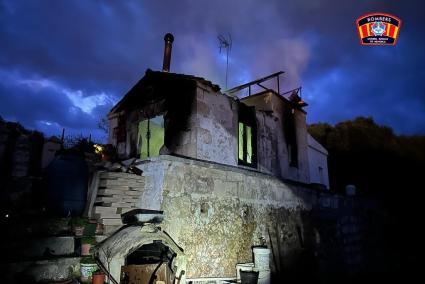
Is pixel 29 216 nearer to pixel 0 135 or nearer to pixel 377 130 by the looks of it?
pixel 0 135

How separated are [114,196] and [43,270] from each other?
1980 millimetres

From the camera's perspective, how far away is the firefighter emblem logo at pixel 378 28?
530 inches

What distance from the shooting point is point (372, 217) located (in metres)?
15.0

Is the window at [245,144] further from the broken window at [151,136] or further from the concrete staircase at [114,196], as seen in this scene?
the concrete staircase at [114,196]

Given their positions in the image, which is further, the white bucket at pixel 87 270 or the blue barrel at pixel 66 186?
the blue barrel at pixel 66 186

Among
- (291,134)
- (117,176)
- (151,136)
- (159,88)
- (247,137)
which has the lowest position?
(117,176)

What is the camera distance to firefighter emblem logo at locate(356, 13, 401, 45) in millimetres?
13461

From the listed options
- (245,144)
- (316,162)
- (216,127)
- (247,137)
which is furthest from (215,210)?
(316,162)

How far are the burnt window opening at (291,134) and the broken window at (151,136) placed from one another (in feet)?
20.3

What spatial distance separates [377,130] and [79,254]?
1028 inches

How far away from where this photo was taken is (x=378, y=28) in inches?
541

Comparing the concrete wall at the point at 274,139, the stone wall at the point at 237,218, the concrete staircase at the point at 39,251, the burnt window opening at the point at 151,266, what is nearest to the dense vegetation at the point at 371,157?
the concrete wall at the point at 274,139

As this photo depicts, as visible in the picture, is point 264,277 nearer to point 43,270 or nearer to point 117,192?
point 117,192

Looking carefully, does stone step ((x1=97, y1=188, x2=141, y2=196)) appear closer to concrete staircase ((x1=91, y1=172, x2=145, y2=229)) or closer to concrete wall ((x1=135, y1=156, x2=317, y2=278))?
concrete staircase ((x1=91, y1=172, x2=145, y2=229))
